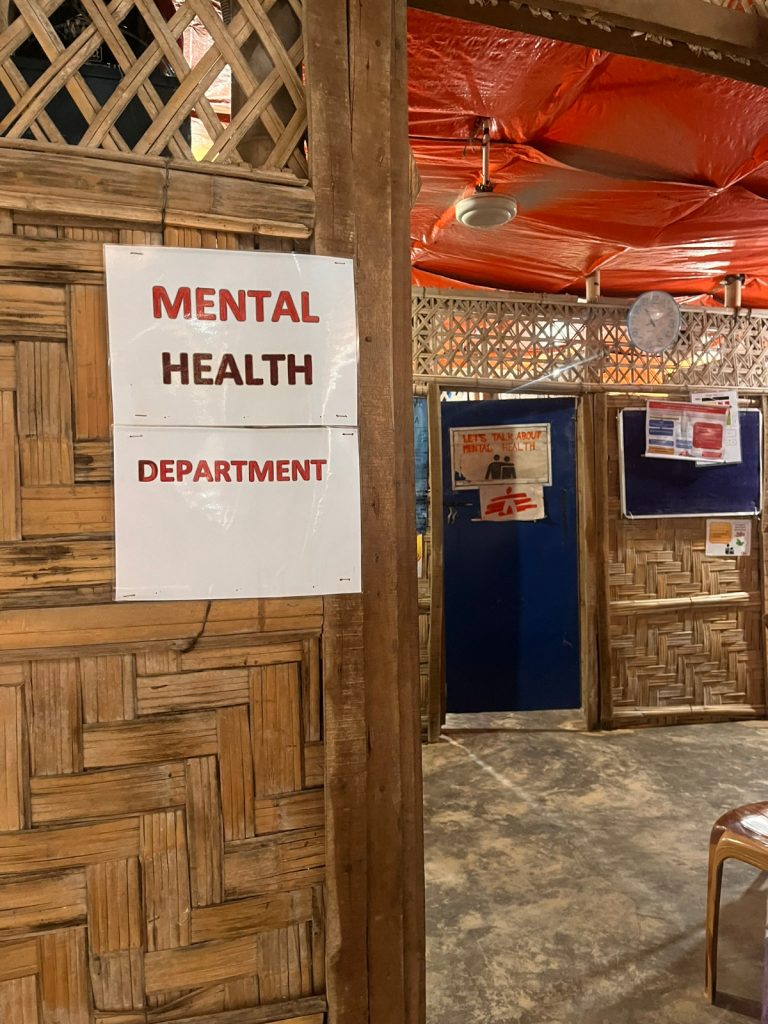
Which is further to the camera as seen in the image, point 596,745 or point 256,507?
point 596,745

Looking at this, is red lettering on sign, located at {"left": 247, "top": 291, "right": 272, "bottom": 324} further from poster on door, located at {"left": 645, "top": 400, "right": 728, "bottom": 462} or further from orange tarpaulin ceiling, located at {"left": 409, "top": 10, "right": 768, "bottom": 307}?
poster on door, located at {"left": 645, "top": 400, "right": 728, "bottom": 462}

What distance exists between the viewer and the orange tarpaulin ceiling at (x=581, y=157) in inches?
72.7

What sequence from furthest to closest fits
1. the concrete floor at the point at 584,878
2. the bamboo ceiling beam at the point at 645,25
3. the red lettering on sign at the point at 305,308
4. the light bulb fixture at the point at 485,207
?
1. the light bulb fixture at the point at 485,207
2. the concrete floor at the point at 584,878
3. the bamboo ceiling beam at the point at 645,25
4. the red lettering on sign at the point at 305,308

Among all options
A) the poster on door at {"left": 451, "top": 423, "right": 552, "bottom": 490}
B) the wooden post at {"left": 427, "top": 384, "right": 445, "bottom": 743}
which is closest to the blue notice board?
the poster on door at {"left": 451, "top": 423, "right": 552, "bottom": 490}

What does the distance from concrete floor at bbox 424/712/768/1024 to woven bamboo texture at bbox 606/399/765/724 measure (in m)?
0.26

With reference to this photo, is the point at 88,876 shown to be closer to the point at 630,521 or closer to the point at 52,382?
the point at 52,382

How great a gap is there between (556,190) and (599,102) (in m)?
0.61

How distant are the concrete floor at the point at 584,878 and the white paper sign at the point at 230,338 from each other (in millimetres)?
1786

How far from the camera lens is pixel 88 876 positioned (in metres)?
1.09

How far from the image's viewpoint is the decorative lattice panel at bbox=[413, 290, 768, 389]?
3752 millimetres

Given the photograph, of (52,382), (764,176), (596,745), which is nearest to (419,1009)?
(52,382)

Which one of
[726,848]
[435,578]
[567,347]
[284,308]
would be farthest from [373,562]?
[567,347]

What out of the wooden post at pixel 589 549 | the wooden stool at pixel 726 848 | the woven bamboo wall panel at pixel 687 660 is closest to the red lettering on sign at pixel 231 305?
the wooden stool at pixel 726 848

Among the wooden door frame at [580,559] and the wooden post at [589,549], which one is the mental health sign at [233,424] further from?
the wooden post at [589,549]
